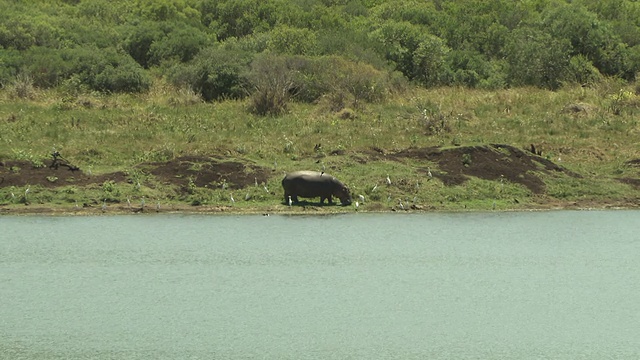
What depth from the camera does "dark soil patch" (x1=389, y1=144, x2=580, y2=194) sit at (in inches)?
1379

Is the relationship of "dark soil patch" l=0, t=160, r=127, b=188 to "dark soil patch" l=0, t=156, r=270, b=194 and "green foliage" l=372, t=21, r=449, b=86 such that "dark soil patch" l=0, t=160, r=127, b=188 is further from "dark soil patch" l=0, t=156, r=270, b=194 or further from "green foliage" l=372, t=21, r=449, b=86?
"green foliage" l=372, t=21, r=449, b=86

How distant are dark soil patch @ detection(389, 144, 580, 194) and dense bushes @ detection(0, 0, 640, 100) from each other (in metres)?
8.11

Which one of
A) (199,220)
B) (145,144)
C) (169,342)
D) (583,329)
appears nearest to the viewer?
(169,342)

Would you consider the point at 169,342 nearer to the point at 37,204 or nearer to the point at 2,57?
the point at 37,204

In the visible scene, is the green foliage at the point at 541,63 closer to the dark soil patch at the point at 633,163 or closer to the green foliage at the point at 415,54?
the green foliage at the point at 415,54

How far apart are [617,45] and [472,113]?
16.8 m

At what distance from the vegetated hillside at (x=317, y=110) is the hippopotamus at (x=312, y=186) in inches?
24.5

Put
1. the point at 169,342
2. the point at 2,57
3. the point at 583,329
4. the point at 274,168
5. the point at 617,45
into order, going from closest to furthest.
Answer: the point at 169,342, the point at 583,329, the point at 274,168, the point at 2,57, the point at 617,45

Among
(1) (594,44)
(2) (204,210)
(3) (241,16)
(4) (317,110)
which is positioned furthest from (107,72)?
(1) (594,44)

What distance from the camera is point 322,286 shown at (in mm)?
23688

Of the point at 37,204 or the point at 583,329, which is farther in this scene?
the point at 37,204

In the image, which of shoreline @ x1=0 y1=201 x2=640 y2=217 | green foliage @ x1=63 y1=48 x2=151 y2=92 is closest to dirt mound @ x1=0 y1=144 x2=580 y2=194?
shoreline @ x1=0 y1=201 x2=640 y2=217

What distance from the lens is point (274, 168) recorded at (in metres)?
34.7

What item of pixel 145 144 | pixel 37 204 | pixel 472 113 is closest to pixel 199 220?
pixel 37 204
